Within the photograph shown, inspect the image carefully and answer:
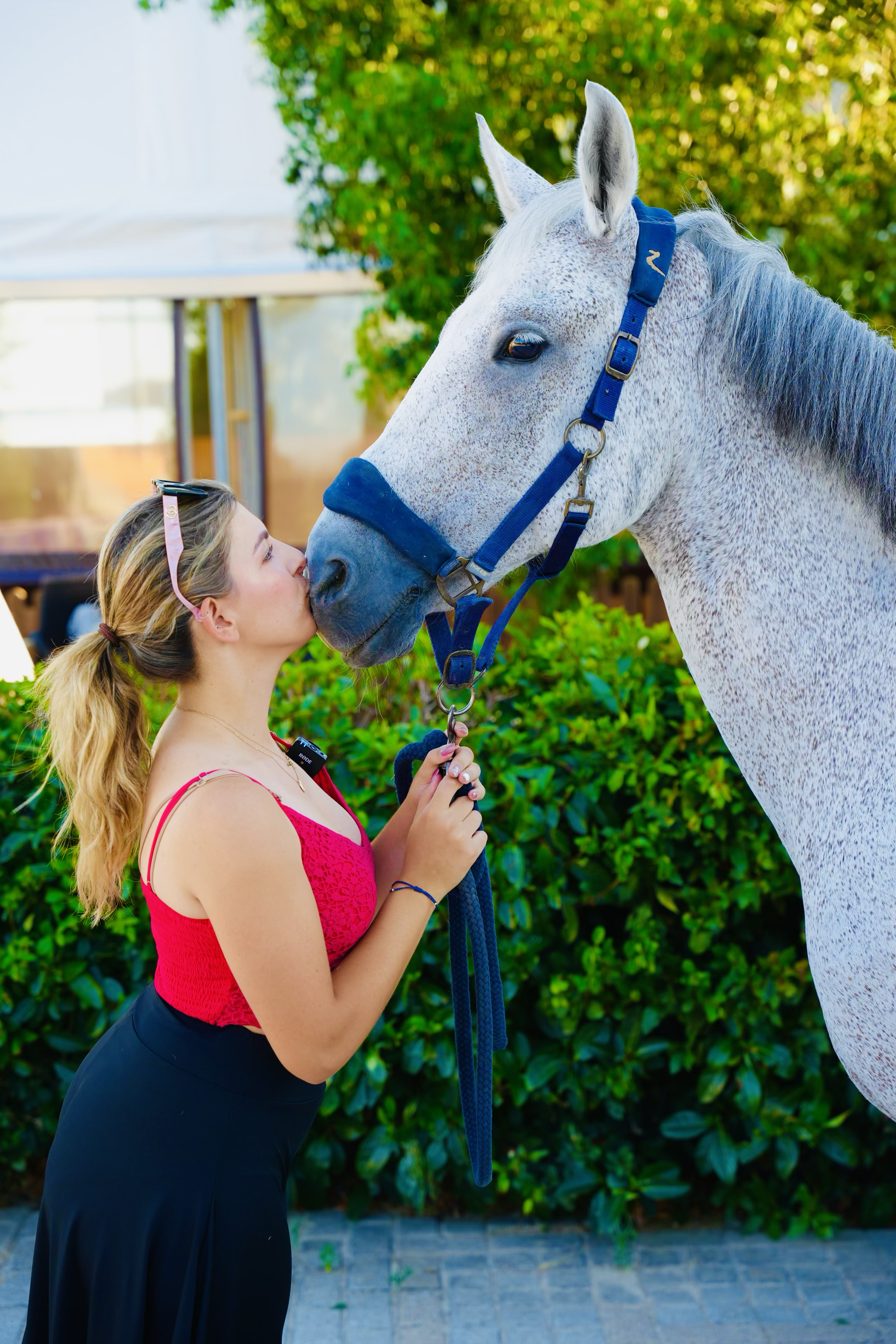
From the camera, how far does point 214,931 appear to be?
4.50 ft

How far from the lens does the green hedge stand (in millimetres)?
2605

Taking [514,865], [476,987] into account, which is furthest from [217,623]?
[514,865]

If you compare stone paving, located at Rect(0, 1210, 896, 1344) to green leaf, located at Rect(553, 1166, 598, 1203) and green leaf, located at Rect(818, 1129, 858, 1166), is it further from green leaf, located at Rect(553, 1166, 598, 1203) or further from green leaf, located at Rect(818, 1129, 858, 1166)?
green leaf, located at Rect(818, 1129, 858, 1166)

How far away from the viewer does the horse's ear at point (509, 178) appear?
1729 mm

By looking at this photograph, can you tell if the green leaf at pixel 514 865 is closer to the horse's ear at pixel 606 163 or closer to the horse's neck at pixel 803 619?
the horse's neck at pixel 803 619

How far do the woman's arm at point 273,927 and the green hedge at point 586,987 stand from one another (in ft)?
3.93

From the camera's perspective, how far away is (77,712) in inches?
59.9

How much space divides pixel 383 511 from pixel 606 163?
0.59 metres

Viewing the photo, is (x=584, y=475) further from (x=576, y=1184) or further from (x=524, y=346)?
(x=576, y=1184)

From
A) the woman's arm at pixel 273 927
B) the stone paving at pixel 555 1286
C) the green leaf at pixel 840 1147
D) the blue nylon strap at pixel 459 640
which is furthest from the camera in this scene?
the green leaf at pixel 840 1147

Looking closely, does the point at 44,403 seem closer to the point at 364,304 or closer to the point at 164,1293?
the point at 364,304

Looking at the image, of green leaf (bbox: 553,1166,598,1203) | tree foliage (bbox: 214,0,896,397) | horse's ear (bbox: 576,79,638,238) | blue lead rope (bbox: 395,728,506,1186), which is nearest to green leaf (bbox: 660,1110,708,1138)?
green leaf (bbox: 553,1166,598,1203)

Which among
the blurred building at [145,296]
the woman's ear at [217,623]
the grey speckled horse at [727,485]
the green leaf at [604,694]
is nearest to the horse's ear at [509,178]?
the grey speckled horse at [727,485]

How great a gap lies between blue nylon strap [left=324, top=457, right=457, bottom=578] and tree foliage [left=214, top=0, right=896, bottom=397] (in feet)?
9.40
